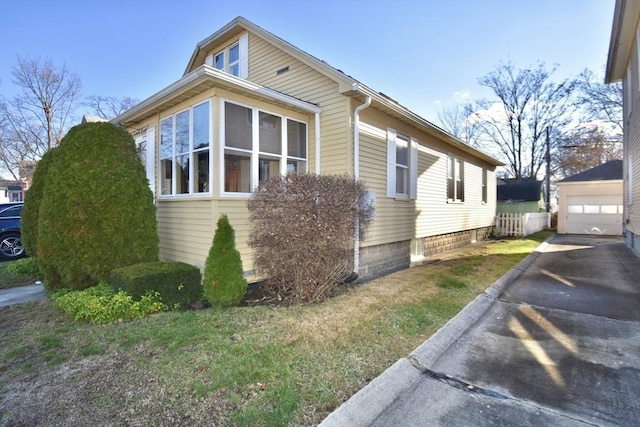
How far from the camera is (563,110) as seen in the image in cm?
2830

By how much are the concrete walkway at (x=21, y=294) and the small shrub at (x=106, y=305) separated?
133cm

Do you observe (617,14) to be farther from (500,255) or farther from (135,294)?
(135,294)

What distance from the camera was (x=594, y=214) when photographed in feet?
57.8

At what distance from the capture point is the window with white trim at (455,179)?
1209 centimetres

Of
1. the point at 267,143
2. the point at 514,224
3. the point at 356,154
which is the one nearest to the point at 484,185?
the point at 514,224

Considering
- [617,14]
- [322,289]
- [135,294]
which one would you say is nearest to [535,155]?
[617,14]

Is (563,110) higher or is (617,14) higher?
(563,110)

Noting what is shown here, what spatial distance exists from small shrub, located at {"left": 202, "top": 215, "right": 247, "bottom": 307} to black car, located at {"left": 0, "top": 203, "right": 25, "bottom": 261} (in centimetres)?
932

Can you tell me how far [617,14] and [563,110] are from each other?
23.3 metres

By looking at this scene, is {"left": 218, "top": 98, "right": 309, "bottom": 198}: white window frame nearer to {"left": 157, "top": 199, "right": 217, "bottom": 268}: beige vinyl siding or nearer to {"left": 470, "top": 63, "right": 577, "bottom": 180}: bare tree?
{"left": 157, "top": 199, "right": 217, "bottom": 268}: beige vinyl siding

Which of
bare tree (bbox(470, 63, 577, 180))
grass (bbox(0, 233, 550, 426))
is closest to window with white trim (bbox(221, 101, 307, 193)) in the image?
grass (bbox(0, 233, 550, 426))

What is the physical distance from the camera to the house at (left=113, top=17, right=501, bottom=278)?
607 cm

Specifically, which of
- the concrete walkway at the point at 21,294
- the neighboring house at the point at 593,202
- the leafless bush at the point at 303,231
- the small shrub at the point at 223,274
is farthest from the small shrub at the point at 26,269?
the neighboring house at the point at 593,202

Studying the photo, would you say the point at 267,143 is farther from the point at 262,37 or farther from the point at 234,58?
the point at 234,58
